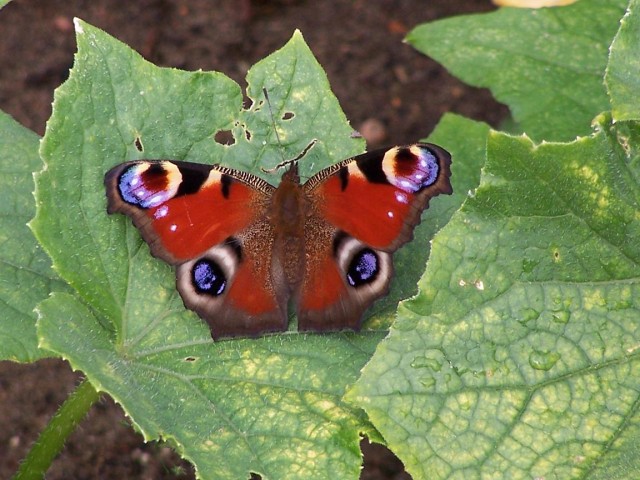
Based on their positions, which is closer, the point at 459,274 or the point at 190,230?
the point at 459,274

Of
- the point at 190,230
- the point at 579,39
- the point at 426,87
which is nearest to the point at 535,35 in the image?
the point at 579,39

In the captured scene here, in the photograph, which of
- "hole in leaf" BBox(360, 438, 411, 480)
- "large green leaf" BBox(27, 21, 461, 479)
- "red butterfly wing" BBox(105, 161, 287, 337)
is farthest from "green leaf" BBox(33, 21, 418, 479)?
"hole in leaf" BBox(360, 438, 411, 480)

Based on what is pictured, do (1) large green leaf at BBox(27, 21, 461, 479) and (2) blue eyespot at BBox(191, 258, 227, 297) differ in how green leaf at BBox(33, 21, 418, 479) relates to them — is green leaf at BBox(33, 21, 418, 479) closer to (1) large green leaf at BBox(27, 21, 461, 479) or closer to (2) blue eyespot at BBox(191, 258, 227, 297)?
(1) large green leaf at BBox(27, 21, 461, 479)

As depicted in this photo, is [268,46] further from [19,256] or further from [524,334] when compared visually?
[524,334]

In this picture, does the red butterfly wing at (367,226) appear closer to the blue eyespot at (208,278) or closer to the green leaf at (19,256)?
the blue eyespot at (208,278)

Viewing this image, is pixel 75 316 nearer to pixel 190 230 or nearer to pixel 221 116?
pixel 190 230

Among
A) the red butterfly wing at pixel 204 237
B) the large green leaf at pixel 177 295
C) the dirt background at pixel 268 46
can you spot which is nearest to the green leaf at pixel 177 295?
the large green leaf at pixel 177 295
